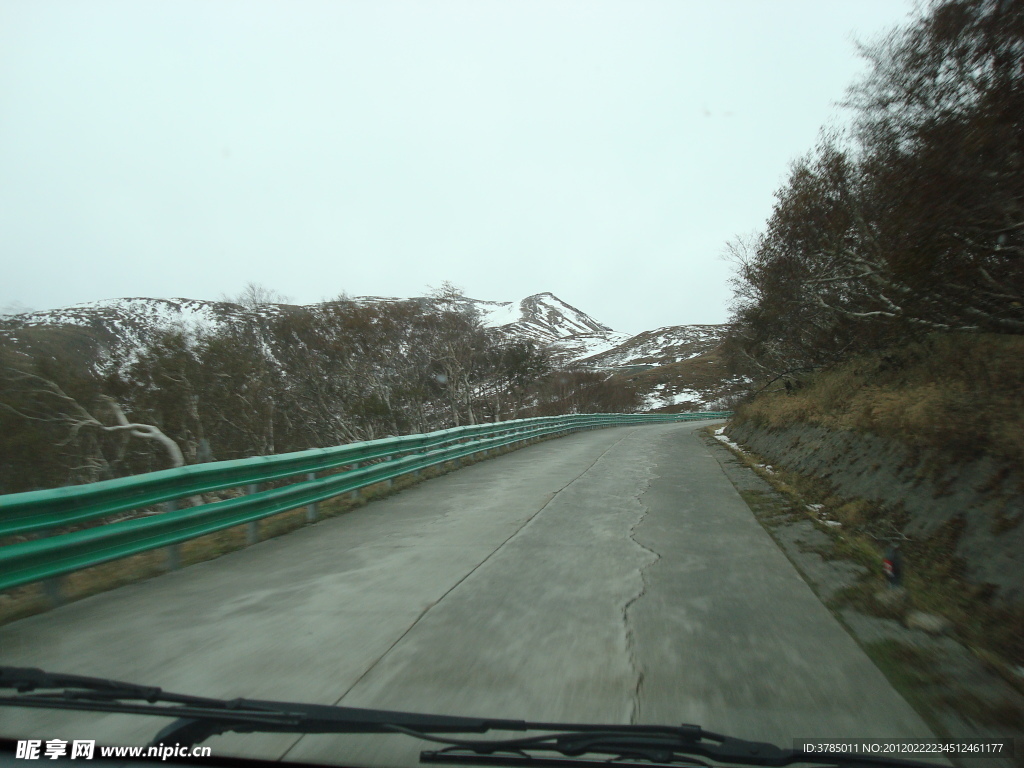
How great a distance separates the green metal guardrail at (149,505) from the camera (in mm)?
4355

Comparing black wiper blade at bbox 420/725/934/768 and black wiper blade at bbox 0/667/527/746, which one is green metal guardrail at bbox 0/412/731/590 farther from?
black wiper blade at bbox 420/725/934/768

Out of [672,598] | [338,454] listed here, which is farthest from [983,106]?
[338,454]

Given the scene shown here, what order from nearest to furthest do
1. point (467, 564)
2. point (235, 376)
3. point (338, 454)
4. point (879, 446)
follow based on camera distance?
point (467, 564) < point (879, 446) < point (338, 454) < point (235, 376)

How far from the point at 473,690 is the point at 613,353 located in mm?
194454

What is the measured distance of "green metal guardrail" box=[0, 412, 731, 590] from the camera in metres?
4.36

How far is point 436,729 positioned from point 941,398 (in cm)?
718

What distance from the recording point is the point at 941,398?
7059 mm

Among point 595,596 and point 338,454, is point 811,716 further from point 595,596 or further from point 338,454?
point 338,454

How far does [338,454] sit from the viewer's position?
856 cm

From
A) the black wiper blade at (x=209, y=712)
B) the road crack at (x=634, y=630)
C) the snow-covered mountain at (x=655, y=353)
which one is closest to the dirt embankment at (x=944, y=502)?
the road crack at (x=634, y=630)

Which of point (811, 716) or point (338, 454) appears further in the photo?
point (338, 454)

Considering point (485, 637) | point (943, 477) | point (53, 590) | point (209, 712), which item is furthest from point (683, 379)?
point (209, 712)

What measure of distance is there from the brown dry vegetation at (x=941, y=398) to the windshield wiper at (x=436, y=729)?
184 inches

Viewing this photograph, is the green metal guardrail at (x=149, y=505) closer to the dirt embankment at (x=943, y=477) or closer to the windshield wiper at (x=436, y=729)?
the windshield wiper at (x=436, y=729)
